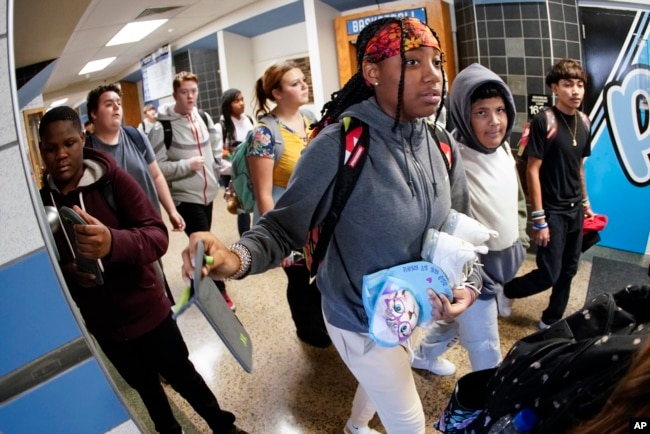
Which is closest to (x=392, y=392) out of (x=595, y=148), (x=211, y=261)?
(x=211, y=261)

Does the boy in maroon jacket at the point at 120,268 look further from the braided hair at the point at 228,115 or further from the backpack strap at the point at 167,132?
the braided hair at the point at 228,115

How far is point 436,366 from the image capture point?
1.72 m

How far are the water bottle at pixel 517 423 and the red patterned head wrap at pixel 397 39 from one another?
0.72 meters

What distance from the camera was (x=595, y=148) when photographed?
2531 mm

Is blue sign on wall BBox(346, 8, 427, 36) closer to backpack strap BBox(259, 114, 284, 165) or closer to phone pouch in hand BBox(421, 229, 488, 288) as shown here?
backpack strap BBox(259, 114, 284, 165)

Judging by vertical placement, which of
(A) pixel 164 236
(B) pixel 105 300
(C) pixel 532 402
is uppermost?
(A) pixel 164 236

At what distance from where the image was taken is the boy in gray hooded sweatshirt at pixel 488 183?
1.37 meters

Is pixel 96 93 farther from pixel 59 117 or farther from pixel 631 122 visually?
pixel 631 122

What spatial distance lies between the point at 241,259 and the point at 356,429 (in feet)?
2.93

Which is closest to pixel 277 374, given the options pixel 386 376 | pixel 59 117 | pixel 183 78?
pixel 386 376

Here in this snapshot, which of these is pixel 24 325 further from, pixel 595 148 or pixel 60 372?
pixel 595 148

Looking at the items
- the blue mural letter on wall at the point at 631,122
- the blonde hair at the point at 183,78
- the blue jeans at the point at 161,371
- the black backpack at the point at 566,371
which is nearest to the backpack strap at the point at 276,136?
the blonde hair at the point at 183,78

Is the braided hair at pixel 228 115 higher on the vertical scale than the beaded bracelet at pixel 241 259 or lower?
higher

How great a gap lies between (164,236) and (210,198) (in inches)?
35.8
